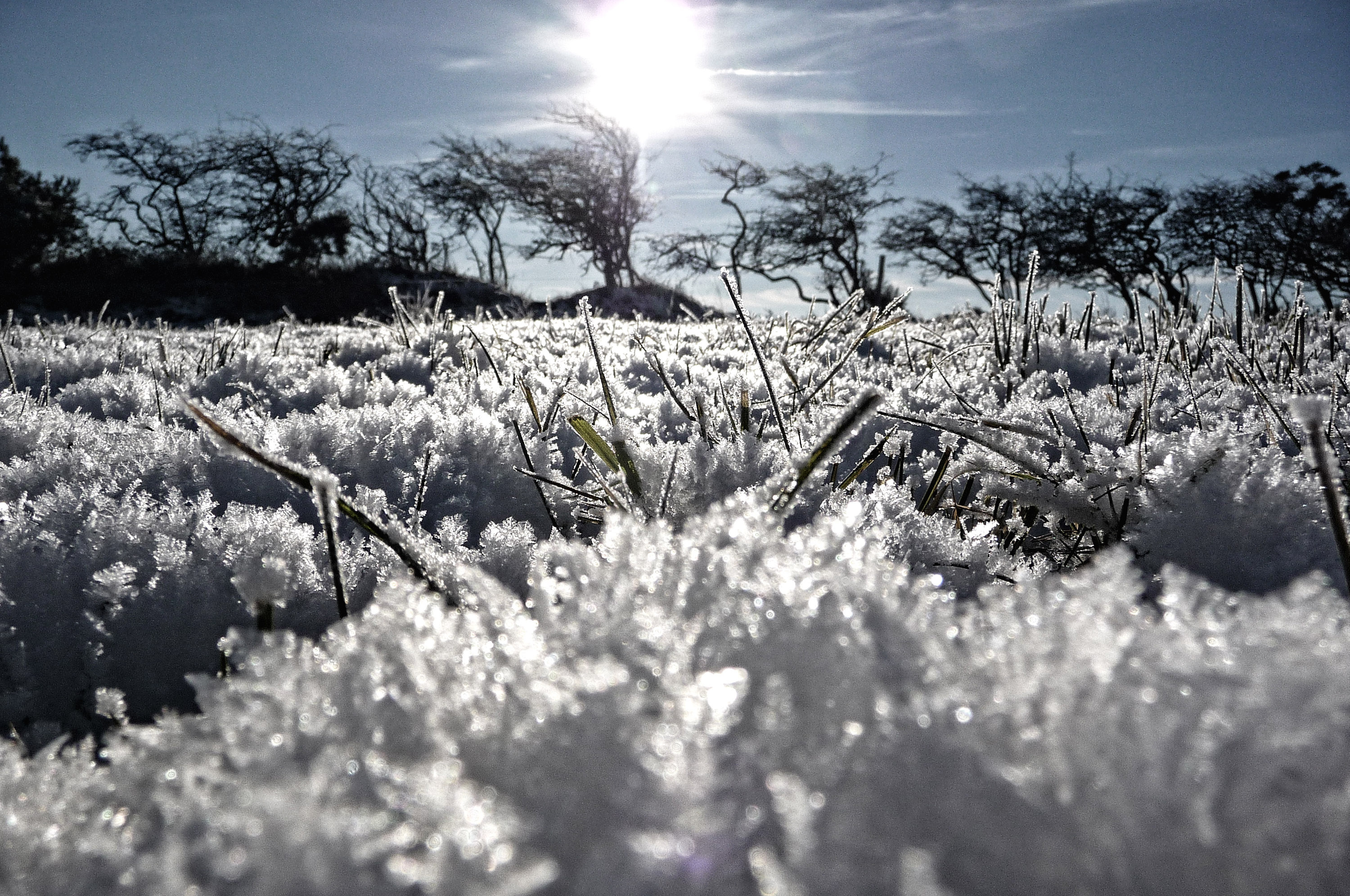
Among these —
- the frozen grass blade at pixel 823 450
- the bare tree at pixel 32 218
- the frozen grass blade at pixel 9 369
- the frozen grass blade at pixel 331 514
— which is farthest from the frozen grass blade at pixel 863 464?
the bare tree at pixel 32 218

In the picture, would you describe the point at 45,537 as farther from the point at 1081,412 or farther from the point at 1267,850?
the point at 1081,412

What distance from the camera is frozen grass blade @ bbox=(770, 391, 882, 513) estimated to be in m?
0.85

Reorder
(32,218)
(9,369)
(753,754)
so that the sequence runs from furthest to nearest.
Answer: (32,218), (9,369), (753,754)

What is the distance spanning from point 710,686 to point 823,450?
0.43 meters

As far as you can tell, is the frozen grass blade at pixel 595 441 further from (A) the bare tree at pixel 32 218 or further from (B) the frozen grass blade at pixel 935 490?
(A) the bare tree at pixel 32 218

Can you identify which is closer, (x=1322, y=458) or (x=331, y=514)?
(x=1322, y=458)

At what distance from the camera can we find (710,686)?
0.51 meters

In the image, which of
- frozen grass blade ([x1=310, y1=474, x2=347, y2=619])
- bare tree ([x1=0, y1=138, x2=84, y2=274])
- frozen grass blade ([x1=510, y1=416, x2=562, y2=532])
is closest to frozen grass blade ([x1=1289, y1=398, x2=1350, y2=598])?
frozen grass blade ([x1=310, y1=474, x2=347, y2=619])

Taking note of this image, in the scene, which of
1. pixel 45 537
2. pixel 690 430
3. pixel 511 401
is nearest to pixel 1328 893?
pixel 45 537

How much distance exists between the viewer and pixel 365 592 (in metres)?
1.05

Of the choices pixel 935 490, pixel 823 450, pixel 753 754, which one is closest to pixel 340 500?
pixel 823 450

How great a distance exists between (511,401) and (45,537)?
114 cm

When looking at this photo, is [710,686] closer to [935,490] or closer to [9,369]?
[935,490]

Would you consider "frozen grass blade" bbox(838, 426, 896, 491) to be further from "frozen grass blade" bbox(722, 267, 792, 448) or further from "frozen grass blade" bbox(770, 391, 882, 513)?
"frozen grass blade" bbox(770, 391, 882, 513)
